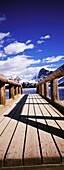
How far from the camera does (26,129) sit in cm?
346

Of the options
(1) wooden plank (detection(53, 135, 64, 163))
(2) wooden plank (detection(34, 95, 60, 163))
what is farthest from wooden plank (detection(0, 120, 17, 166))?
(1) wooden plank (detection(53, 135, 64, 163))

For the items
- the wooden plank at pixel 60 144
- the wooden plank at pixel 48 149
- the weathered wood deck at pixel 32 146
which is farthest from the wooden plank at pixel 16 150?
the wooden plank at pixel 60 144

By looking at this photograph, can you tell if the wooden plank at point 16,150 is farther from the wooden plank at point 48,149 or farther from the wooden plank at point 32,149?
the wooden plank at point 48,149

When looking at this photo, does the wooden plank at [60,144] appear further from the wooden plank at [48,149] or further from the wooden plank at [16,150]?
the wooden plank at [16,150]

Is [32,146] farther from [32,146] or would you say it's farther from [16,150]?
[16,150]

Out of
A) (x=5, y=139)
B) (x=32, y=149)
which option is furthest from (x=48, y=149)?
(x=5, y=139)

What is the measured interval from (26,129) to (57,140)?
0.80 meters

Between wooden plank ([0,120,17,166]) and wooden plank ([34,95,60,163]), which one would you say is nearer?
wooden plank ([34,95,60,163])

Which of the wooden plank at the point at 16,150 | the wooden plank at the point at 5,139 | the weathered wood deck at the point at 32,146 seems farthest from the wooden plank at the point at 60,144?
the wooden plank at the point at 5,139

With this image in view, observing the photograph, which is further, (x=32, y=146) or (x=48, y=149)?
(x=32, y=146)

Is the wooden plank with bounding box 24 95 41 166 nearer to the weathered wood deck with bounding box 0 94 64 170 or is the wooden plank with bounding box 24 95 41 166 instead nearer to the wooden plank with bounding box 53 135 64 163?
the weathered wood deck with bounding box 0 94 64 170

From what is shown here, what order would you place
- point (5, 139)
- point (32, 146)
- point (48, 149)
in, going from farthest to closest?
point (5, 139) → point (32, 146) → point (48, 149)

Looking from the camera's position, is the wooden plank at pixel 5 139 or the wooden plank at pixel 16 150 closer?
the wooden plank at pixel 16 150

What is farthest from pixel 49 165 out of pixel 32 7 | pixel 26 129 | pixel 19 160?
pixel 32 7
